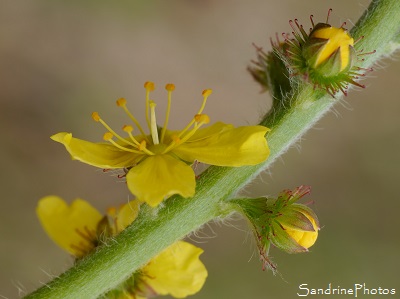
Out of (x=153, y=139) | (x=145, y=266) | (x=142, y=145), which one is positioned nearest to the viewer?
(x=142, y=145)

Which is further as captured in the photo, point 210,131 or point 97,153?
point 210,131

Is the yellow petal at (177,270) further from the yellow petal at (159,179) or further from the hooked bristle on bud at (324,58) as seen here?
the hooked bristle on bud at (324,58)

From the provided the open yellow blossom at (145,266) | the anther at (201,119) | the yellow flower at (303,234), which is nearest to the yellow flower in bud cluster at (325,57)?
the anther at (201,119)

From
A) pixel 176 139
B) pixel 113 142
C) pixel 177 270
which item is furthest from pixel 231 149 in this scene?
pixel 177 270

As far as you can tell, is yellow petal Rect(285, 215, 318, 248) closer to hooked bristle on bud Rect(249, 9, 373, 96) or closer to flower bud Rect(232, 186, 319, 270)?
flower bud Rect(232, 186, 319, 270)

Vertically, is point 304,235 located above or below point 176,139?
below

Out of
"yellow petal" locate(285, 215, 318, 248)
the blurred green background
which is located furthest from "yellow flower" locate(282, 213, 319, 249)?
the blurred green background

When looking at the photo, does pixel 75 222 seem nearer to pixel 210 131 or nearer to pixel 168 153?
pixel 168 153

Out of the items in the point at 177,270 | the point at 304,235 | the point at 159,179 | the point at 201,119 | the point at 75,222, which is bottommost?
the point at 177,270

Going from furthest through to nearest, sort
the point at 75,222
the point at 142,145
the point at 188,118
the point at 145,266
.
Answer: the point at 188,118
the point at 75,222
the point at 145,266
the point at 142,145
